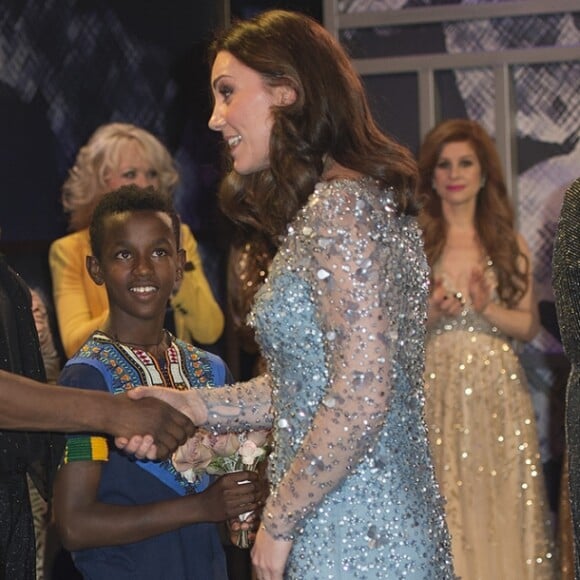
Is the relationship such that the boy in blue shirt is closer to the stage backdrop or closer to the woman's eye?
the woman's eye

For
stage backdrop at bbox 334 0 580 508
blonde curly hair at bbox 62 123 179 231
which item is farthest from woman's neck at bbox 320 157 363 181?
stage backdrop at bbox 334 0 580 508

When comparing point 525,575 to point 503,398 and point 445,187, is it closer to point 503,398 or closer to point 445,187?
point 503,398

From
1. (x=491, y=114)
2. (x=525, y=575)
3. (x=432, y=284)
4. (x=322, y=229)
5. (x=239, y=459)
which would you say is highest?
(x=491, y=114)

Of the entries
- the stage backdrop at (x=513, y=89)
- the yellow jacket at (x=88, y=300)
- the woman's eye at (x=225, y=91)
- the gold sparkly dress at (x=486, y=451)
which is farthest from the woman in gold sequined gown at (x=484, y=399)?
the woman's eye at (x=225, y=91)

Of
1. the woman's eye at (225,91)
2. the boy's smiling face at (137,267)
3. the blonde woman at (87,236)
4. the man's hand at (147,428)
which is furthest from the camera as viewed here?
the blonde woman at (87,236)

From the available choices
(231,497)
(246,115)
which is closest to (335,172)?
(246,115)

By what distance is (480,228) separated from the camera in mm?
5777

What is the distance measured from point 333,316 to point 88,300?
269 centimetres

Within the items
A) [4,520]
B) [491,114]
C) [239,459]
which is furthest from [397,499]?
[491,114]

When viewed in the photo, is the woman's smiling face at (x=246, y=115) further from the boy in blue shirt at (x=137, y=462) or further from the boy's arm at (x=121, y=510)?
the boy's arm at (x=121, y=510)

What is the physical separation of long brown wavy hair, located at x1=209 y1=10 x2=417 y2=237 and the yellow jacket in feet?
7.33

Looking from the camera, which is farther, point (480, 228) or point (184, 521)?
point (480, 228)

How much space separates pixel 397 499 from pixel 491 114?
12.4ft

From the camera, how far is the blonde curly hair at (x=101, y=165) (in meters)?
5.37
